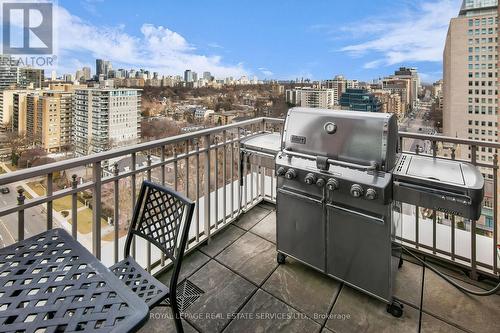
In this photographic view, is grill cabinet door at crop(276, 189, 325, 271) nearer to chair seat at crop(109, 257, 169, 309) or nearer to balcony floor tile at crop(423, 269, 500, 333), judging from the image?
balcony floor tile at crop(423, 269, 500, 333)

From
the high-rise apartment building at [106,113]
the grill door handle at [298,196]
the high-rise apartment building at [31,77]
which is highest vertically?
the high-rise apartment building at [31,77]

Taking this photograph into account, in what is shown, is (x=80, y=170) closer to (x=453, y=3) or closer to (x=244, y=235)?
(x=244, y=235)

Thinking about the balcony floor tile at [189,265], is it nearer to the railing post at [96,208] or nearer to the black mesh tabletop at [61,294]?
the railing post at [96,208]

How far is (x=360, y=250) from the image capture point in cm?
203

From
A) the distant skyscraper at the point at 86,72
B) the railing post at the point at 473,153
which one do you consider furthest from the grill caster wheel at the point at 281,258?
the distant skyscraper at the point at 86,72

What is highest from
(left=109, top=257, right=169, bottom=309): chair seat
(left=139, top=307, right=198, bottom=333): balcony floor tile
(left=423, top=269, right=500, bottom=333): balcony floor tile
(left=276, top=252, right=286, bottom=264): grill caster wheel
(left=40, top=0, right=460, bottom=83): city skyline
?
(left=40, top=0, right=460, bottom=83): city skyline

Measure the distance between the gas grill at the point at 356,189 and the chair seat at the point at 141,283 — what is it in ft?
3.97

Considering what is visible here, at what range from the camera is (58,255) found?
1218 millimetres

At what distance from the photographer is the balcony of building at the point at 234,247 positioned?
1.75m

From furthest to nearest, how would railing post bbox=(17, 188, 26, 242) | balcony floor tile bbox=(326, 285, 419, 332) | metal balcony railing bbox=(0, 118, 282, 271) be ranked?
Result: balcony floor tile bbox=(326, 285, 419, 332) → metal balcony railing bbox=(0, 118, 282, 271) → railing post bbox=(17, 188, 26, 242)

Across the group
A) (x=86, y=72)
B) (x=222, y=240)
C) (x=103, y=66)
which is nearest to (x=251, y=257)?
(x=222, y=240)

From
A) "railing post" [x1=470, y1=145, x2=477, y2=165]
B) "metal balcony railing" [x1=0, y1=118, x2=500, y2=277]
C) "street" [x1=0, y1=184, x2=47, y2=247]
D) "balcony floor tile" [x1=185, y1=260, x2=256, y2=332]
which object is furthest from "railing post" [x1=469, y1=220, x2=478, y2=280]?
"street" [x1=0, y1=184, x2=47, y2=247]

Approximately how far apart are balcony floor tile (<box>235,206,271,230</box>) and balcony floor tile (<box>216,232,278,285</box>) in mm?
217

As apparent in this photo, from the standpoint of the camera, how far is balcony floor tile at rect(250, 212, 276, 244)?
9.80 ft
